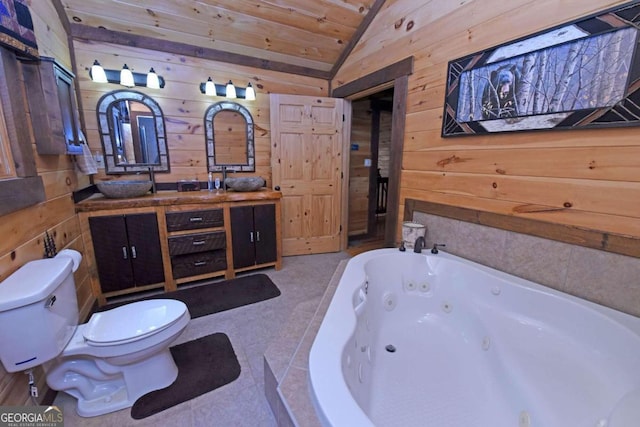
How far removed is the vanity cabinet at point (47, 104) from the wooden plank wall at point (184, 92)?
2.28 ft

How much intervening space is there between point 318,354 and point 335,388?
15 centimetres

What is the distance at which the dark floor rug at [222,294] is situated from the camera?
7.31 ft

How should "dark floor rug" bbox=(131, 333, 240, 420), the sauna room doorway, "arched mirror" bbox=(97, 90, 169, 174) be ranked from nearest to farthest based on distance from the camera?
"dark floor rug" bbox=(131, 333, 240, 420), "arched mirror" bbox=(97, 90, 169, 174), the sauna room doorway

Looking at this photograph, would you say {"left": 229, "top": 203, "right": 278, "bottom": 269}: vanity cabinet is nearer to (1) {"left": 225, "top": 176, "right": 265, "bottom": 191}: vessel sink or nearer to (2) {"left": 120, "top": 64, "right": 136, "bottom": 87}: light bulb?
(1) {"left": 225, "top": 176, "right": 265, "bottom": 191}: vessel sink

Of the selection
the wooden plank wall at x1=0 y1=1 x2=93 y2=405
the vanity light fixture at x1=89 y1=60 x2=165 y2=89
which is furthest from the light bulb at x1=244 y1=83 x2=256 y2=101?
the wooden plank wall at x1=0 y1=1 x2=93 y2=405

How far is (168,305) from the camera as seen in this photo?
1525mm

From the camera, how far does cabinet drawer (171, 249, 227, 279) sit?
2447mm

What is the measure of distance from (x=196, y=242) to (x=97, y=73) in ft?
5.43

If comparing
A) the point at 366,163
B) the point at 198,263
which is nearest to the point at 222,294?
the point at 198,263

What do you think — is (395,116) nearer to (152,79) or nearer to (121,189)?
(152,79)

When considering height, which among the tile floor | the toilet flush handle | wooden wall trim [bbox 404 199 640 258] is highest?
wooden wall trim [bbox 404 199 640 258]

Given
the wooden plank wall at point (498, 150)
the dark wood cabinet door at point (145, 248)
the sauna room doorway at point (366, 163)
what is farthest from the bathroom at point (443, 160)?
the sauna room doorway at point (366, 163)

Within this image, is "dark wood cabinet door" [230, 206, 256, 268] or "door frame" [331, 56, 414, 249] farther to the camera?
"dark wood cabinet door" [230, 206, 256, 268]

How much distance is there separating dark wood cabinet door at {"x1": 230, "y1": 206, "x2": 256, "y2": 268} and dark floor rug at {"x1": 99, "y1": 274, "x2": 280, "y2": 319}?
19cm
